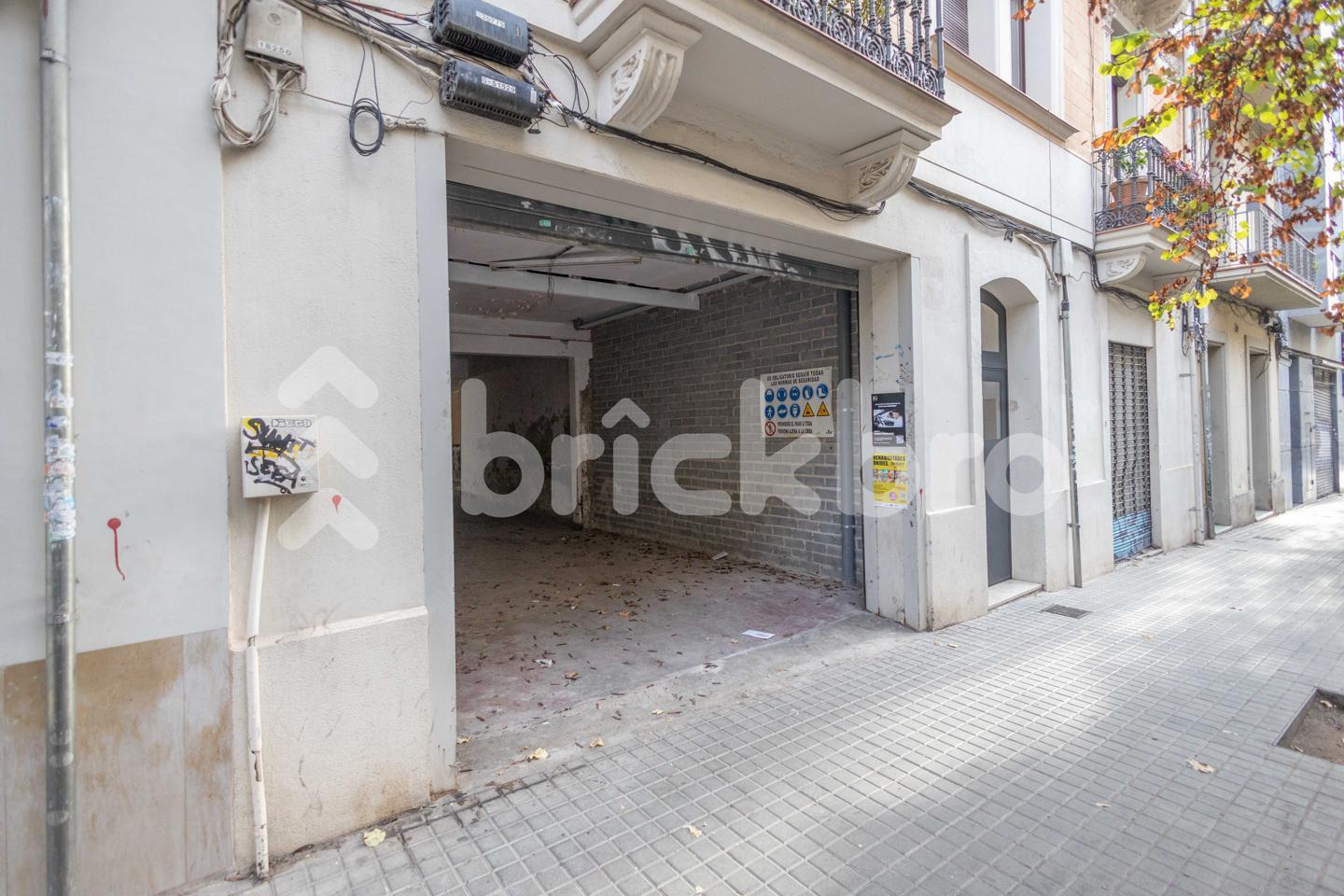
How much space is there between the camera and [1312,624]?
533 cm

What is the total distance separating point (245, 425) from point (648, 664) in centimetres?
300

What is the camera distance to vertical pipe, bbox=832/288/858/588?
6.23 meters

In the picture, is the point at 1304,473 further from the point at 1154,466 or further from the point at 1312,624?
the point at 1312,624

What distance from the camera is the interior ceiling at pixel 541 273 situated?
218 inches

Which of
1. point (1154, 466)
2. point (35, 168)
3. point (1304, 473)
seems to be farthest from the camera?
point (1304, 473)

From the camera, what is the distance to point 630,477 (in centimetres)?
964

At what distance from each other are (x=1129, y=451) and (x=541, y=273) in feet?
25.0

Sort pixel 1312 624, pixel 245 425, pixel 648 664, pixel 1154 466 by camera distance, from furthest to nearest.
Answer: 1. pixel 1154 466
2. pixel 1312 624
3. pixel 648 664
4. pixel 245 425

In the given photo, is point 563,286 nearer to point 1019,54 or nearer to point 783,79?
point 783,79

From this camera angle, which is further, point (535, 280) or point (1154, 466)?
point (1154, 466)

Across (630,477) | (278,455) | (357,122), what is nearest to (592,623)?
(278,455)

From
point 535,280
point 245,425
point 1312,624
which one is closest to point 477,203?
point 245,425

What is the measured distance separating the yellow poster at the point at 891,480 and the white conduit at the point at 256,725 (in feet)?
14.5

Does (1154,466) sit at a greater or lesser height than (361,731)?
greater
